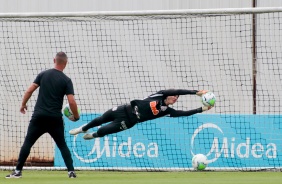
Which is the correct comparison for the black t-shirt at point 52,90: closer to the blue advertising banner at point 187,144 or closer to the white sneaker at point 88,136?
the white sneaker at point 88,136

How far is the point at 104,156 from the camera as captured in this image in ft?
59.9

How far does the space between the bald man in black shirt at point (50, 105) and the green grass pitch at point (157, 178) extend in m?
0.48

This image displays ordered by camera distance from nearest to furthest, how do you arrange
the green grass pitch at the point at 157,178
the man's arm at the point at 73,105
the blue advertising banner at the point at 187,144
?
the green grass pitch at the point at 157,178
the man's arm at the point at 73,105
the blue advertising banner at the point at 187,144

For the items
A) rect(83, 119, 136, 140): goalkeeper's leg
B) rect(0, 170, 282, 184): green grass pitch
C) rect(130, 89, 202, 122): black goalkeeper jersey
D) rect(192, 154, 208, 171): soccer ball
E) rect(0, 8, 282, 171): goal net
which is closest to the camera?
rect(0, 170, 282, 184): green grass pitch

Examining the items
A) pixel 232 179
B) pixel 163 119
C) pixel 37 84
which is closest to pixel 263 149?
pixel 163 119

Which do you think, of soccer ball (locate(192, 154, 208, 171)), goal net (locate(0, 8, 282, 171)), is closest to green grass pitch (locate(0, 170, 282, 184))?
soccer ball (locate(192, 154, 208, 171))

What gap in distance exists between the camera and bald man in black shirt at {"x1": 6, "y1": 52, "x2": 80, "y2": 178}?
1446cm

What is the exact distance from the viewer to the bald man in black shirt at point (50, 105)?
14461 millimetres

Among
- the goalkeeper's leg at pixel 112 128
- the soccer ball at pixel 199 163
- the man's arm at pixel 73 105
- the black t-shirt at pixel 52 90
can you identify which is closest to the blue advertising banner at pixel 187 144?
the goalkeeper's leg at pixel 112 128

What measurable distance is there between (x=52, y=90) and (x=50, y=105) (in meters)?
0.23

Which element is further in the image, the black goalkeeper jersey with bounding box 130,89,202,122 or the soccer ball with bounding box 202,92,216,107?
the black goalkeeper jersey with bounding box 130,89,202,122

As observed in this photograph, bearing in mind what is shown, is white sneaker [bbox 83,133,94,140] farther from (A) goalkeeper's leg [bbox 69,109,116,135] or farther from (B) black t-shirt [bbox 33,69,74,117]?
(B) black t-shirt [bbox 33,69,74,117]

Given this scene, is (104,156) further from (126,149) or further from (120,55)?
(120,55)

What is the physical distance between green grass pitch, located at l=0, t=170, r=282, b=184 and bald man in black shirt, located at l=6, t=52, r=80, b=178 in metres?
0.48
